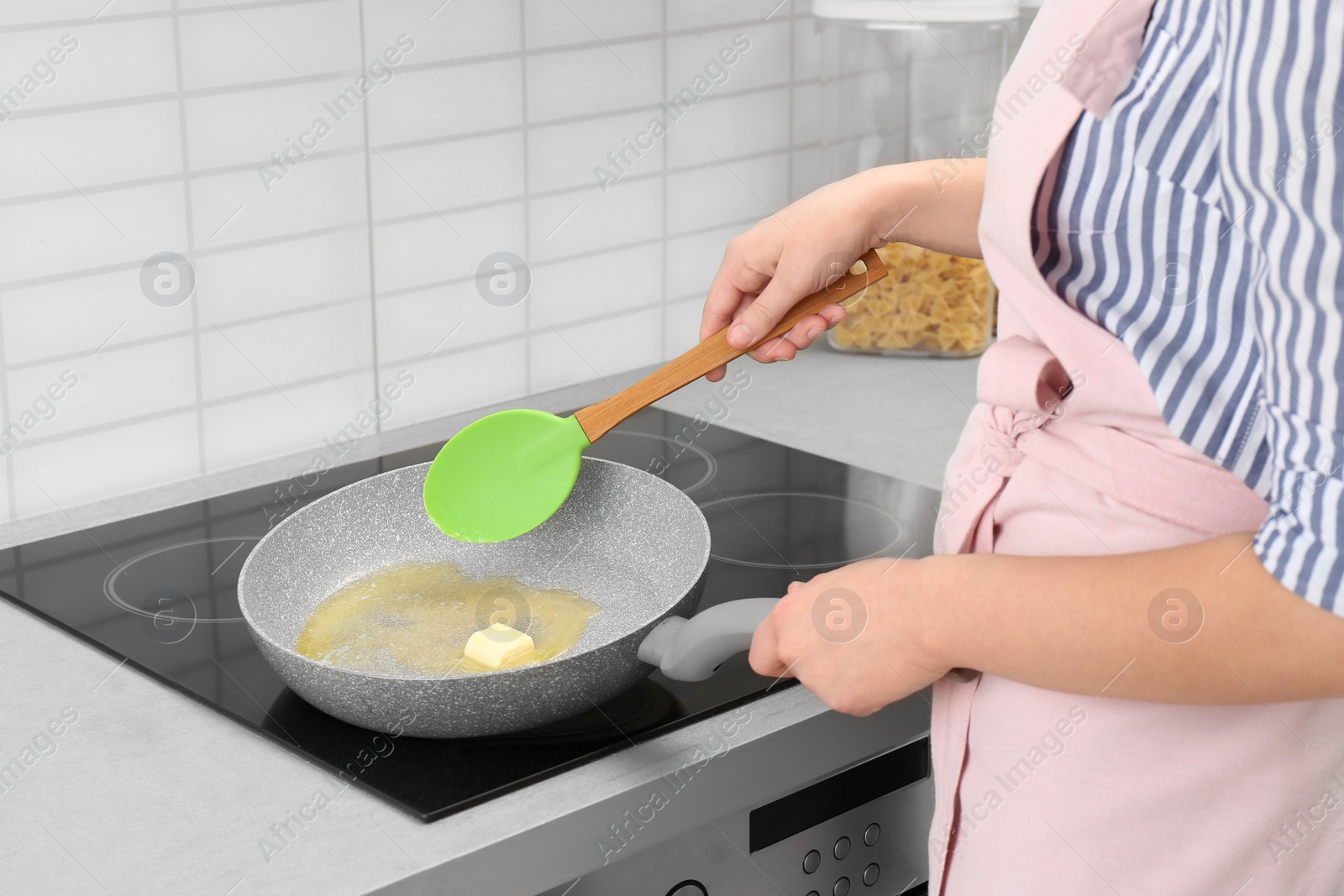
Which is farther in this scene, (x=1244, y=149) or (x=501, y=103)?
(x=501, y=103)

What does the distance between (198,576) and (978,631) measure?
54 cm

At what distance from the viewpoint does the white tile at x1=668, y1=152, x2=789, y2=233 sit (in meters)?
1.32

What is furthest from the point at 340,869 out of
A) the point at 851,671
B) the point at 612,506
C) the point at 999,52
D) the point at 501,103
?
the point at 999,52

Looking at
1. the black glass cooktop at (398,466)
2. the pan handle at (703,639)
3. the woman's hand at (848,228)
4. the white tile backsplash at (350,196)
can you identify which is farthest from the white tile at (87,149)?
the pan handle at (703,639)

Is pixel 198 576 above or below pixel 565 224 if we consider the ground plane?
below

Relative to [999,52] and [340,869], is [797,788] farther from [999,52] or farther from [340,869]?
[999,52]

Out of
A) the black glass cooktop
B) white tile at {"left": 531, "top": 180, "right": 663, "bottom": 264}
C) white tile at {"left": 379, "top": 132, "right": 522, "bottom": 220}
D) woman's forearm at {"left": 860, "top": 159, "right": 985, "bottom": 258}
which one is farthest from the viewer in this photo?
white tile at {"left": 531, "top": 180, "right": 663, "bottom": 264}

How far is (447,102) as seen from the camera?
3.71 ft

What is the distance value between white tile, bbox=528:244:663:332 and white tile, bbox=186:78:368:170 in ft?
0.73

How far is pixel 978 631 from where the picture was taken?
577 millimetres

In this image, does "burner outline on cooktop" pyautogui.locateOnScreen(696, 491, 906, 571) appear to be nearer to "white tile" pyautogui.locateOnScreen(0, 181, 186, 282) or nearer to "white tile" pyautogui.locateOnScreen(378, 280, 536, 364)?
"white tile" pyautogui.locateOnScreen(378, 280, 536, 364)

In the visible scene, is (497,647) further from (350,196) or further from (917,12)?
(917,12)

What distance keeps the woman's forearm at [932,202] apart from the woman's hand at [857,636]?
25 cm

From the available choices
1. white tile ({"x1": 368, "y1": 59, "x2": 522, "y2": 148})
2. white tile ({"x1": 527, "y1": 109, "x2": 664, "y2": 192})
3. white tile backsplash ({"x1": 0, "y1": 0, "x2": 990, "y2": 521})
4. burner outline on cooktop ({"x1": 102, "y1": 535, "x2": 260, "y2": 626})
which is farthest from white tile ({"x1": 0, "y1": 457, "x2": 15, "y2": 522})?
white tile ({"x1": 527, "y1": 109, "x2": 664, "y2": 192})
